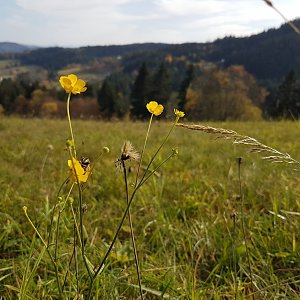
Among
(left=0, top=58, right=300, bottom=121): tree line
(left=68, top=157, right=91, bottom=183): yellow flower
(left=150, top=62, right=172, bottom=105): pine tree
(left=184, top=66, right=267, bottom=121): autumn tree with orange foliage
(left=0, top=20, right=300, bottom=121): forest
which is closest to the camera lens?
(left=68, top=157, right=91, bottom=183): yellow flower

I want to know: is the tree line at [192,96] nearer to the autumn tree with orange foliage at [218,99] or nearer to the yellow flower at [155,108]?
the autumn tree with orange foliage at [218,99]

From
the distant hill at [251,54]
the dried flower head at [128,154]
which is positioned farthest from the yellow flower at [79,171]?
the distant hill at [251,54]

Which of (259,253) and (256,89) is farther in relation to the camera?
(256,89)

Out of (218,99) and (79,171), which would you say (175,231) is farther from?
(218,99)

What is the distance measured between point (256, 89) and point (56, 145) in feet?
181

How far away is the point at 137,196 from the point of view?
114 inches

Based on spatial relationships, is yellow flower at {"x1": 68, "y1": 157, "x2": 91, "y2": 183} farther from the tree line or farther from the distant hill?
the distant hill

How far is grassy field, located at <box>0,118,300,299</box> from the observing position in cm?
153

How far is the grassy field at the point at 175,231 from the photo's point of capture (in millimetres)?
1532

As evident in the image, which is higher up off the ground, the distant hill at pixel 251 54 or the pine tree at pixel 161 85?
the distant hill at pixel 251 54

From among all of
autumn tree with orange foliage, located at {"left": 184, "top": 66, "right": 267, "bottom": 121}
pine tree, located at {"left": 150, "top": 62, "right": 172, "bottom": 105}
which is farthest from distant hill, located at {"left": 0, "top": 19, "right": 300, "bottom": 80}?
pine tree, located at {"left": 150, "top": 62, "right": 172, "bottom": 105}

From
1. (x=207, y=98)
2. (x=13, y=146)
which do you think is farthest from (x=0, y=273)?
(x=207, y=98)

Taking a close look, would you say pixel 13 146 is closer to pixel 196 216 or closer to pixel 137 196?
pixel 137 196

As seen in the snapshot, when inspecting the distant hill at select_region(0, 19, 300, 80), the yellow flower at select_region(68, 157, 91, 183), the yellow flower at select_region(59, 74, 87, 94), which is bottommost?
the yellow flower at select_region(68, 157, 91, 183)
